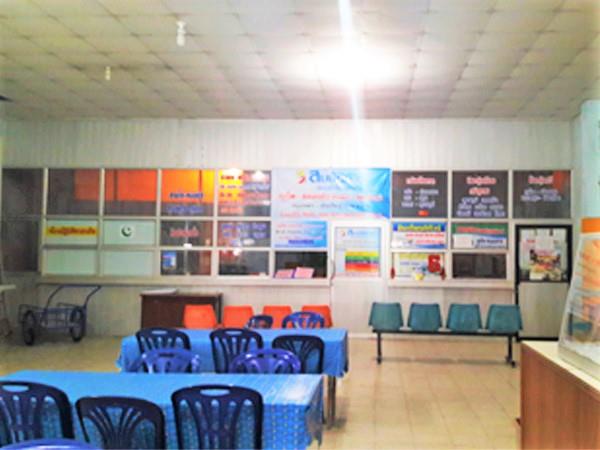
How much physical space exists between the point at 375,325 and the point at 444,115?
3.72 metres

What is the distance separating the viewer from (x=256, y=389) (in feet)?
11.1

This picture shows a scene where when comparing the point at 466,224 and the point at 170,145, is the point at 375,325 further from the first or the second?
the point at 170,145

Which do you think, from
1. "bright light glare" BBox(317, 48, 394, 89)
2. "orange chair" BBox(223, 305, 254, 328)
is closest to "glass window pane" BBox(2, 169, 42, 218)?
"orange chair" BBox(223, 305, 254, 328)

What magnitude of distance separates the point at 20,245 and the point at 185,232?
3.01m

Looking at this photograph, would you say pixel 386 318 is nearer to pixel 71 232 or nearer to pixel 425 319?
pixel 425 319

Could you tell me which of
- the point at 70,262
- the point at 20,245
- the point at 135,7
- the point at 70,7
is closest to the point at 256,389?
the point at 135,7

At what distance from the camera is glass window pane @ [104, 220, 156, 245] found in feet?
33.8

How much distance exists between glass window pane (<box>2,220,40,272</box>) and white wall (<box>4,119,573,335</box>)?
58 centimetres

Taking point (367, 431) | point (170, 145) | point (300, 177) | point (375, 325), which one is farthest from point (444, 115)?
point (367, 431)

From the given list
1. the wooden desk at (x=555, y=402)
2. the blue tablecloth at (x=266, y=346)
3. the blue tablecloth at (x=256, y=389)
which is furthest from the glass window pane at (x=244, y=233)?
the wooden desk at (x=555, y=402)

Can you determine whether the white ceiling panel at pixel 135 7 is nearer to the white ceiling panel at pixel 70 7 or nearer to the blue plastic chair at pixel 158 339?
the white ceiling panel at pixel 70 7

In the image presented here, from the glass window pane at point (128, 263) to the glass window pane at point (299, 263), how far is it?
7.24 ft

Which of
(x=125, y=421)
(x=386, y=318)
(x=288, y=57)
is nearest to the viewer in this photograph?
(x=125, y=421)

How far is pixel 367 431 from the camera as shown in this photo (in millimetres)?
5012
